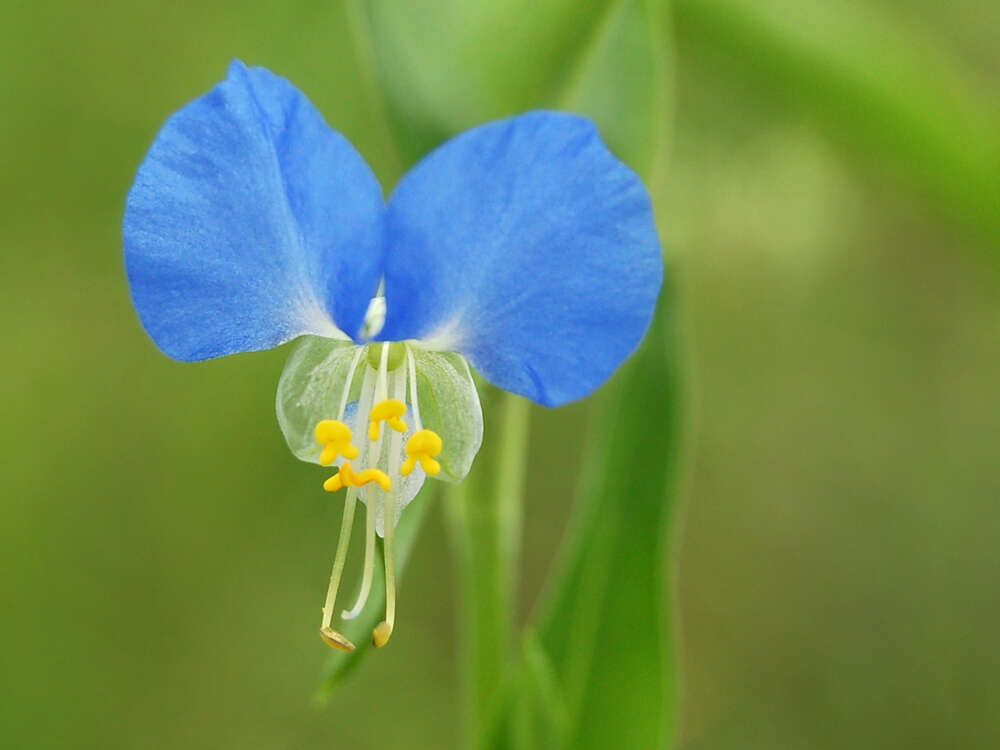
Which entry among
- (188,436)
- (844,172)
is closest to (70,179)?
(188,436)

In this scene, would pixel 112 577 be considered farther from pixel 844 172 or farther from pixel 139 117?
pixel 844 172

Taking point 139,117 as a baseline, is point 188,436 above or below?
below

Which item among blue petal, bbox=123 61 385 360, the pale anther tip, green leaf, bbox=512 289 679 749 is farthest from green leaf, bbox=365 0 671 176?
the pale anther tip

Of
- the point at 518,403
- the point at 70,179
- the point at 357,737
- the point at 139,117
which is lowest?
the point at 357,737

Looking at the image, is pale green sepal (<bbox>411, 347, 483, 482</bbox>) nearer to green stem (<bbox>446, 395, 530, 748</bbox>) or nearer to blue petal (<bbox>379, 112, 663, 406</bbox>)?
blue petal (<bbox>379, 112, 663, 406</bbox>)

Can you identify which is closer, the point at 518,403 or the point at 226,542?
the point at 518,403

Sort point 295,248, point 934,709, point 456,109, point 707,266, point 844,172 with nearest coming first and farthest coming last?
1. point 295,248
2. point 456,109
3. point 844,172
4. point 934,709
5. point 707,266
